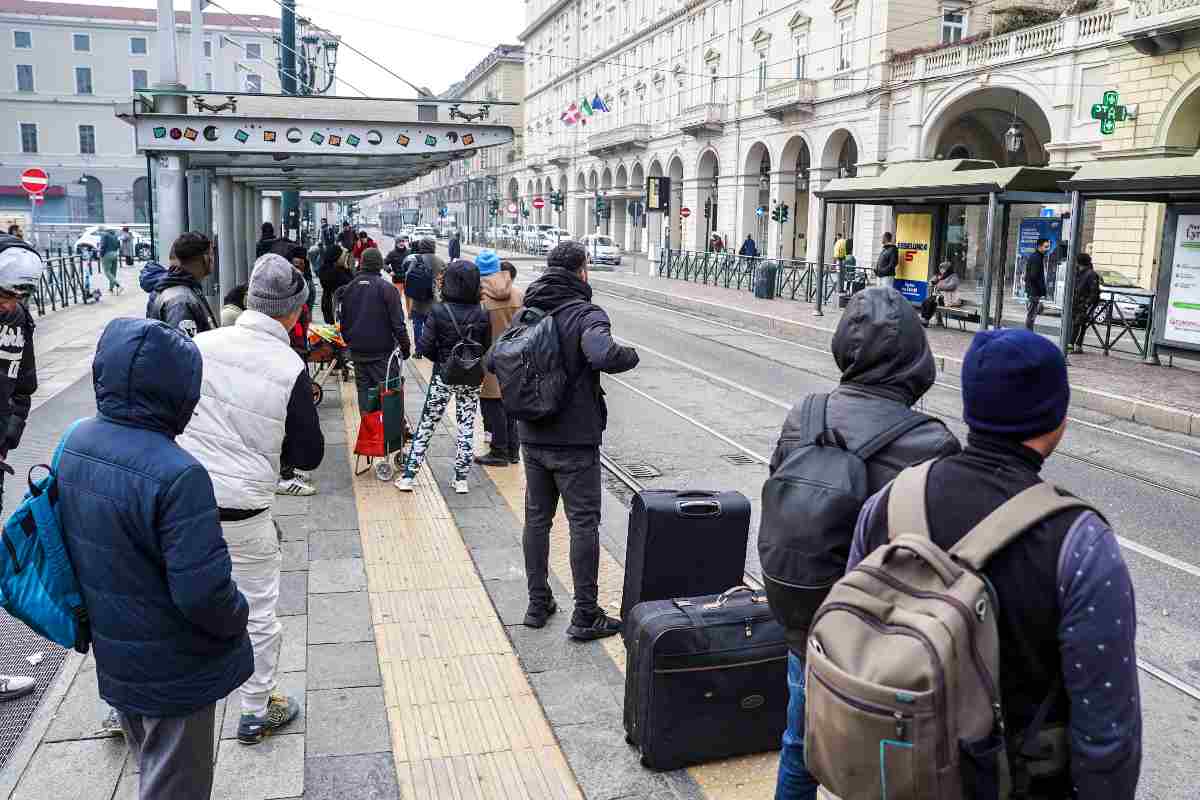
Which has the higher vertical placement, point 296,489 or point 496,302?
point 496,302

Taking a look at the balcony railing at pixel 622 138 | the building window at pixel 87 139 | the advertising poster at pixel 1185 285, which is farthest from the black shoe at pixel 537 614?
the building window at pixel 87 139

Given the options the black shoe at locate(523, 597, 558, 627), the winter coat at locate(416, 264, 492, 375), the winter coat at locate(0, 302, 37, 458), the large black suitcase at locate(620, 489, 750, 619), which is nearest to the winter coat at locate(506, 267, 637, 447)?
the large black suitcase at locate(620, 489, 750, 619)

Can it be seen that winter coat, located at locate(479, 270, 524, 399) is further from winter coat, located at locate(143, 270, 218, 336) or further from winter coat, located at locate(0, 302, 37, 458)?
winter coat, located at locate(0, 302, 37, 458)

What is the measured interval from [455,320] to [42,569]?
4952mm

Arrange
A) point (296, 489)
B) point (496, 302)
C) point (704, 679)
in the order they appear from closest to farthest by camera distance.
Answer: point (704, 679) → point (296, 489) → point (496, 302)

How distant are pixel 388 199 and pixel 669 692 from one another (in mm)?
147139

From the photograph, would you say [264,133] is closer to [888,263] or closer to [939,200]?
[888,263]

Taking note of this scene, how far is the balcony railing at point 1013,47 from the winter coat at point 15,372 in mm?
25990

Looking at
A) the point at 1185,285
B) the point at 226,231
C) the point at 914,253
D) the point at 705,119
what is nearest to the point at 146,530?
the point at 226,231

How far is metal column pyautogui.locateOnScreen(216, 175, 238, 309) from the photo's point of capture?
578 inches

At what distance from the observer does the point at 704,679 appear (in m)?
3.78

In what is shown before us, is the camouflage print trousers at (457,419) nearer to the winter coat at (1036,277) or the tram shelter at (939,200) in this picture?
the tram shelter at (939,200)

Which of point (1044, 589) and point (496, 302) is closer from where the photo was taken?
point (1044, 589)

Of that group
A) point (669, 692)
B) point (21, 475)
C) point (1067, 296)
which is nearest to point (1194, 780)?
point (669, 692)
